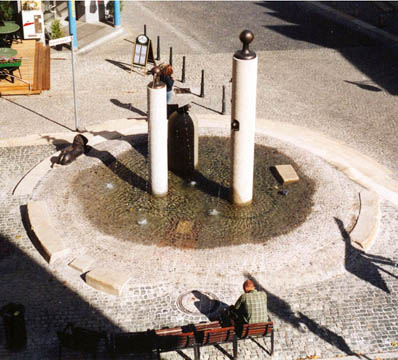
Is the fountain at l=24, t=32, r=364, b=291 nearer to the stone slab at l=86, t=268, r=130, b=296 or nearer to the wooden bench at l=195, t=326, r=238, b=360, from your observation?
the stone slab at l=86, t=268, r=130, b=296

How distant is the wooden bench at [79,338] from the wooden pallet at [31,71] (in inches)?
500

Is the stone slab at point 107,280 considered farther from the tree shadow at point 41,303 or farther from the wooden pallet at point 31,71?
the wooden pallet at point 31,71

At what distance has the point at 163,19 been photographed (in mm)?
31344

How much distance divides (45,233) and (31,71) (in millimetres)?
11319

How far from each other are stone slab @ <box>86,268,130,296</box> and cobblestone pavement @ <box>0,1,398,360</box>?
14cm

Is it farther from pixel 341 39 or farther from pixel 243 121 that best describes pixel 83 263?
pixel 341 39

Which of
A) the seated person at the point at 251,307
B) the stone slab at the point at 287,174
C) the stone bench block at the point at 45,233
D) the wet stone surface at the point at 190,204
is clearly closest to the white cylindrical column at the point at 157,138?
the wet stone surface at the point at 190,204

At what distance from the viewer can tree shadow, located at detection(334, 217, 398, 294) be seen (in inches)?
517

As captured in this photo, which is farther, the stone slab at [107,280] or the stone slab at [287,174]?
the stone slab at [287,174]

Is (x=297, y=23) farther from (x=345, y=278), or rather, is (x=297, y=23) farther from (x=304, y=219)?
(x=345, y=278)

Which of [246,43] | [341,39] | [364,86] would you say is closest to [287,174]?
[246,43]

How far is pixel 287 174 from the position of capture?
1650 cm

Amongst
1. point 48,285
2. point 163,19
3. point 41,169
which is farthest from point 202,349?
point 163,19

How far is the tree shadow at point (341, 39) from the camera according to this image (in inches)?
979
